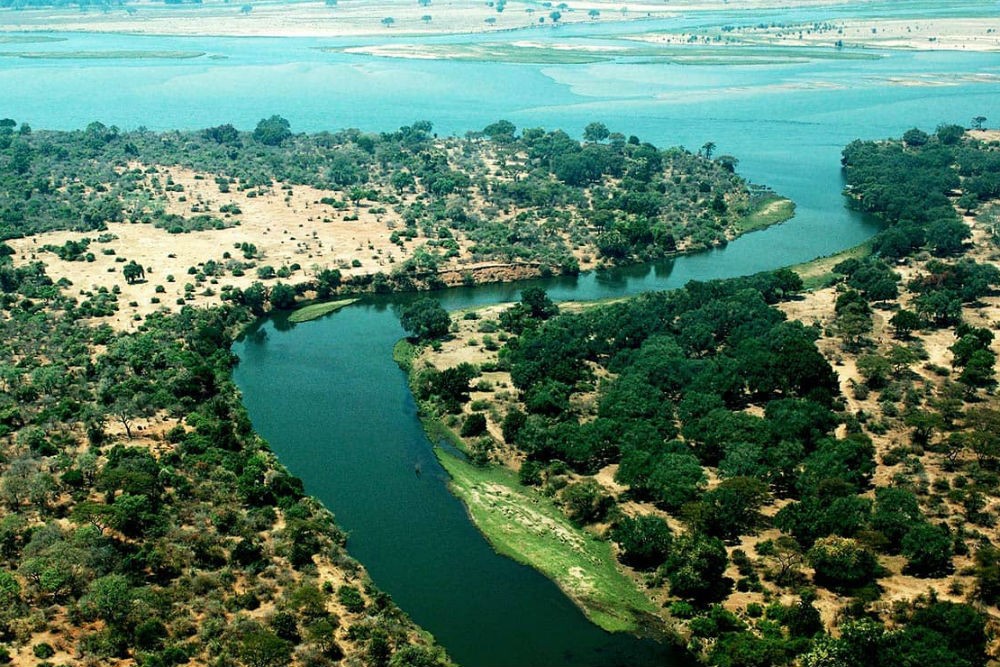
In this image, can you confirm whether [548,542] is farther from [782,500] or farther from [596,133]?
[596,133]

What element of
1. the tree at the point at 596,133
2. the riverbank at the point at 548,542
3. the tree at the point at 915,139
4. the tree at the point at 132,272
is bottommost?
the riverbank at the point at 548,542

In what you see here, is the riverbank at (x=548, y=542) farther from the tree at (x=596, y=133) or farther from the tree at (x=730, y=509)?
the tree at (x=596, y=133)

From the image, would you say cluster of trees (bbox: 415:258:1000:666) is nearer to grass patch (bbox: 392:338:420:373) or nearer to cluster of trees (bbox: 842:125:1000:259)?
grass patch (bbox: 392:338:420:373)

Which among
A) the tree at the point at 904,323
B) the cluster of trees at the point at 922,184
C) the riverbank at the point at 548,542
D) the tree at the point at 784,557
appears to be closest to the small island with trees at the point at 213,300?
the riverbank at the point at 548,542

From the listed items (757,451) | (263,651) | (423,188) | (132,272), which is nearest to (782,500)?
(757,451)

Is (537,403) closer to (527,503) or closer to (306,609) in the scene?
(527,503)

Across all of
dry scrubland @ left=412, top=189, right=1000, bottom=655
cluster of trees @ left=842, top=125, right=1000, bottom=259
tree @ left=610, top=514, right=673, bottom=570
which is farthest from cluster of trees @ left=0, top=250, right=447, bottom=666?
cluster of trees @ left=842, top=125, right=1000, bottom=259

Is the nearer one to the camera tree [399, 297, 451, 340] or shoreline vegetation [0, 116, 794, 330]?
tree [399, 297, 451, 340]
